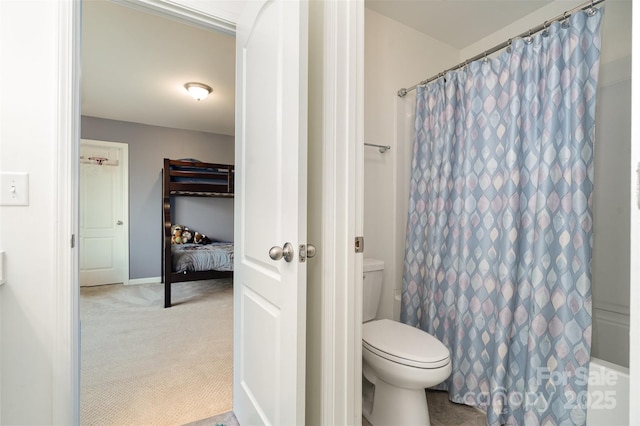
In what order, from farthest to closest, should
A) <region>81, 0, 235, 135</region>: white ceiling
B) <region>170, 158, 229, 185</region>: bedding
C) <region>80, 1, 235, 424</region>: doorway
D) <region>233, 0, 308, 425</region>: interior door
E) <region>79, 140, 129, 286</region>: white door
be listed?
<region>79, 140, 129, 286</region>: white door, <region>170, 158, 229, 185</region>: bedding, <region>81, 0, 235, 135</region>: white ceiling, <region>80, 1, 235, 424</region>: doorway, <region>233, 0, 308, 425</region>: interior door

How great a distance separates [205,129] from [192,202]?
1222 millimetres

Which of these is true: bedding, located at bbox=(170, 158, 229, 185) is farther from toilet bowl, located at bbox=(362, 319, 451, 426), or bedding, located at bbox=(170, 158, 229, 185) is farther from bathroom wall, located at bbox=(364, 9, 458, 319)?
toilet bowl, located at bbox=(362, 319, 451, 426)

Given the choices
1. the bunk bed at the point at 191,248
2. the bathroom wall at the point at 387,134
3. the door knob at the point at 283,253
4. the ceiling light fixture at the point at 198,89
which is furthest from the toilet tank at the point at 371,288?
the ceiling light fixture at the point at 198,89

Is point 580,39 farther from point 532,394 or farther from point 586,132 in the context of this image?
point 532,394

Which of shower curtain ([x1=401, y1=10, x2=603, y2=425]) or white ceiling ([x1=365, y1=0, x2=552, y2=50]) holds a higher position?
white ceiling ([x1=365, y1=0, x2=552, y2=50])

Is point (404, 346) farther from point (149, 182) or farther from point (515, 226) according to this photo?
point (149, 182)

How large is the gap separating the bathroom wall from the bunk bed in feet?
7.85

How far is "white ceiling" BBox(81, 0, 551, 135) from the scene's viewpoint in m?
2.03

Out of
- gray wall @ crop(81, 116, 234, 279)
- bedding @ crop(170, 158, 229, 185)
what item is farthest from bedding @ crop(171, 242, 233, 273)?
gray wall @ crop(81, 116, 234, 279)

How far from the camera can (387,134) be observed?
2139mm

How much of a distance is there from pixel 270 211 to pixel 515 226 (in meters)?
1.27

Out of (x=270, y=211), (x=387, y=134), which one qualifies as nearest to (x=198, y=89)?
(x=387, y=134)

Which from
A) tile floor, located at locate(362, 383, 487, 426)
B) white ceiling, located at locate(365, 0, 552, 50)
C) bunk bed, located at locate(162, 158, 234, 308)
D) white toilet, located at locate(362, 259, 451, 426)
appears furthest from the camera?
bunk bed, located at locate(162, 158, 234, 308)

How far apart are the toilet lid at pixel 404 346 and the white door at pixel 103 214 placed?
433 centimetres
